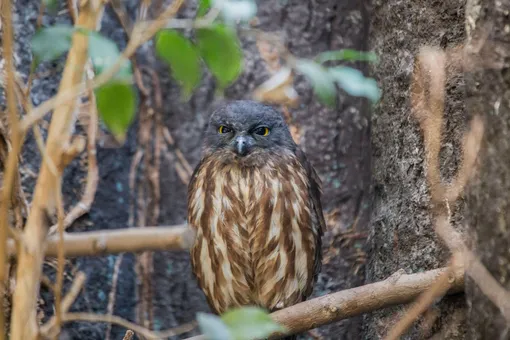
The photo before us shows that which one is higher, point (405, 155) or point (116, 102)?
point (116, 102)

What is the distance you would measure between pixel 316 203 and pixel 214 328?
8.56ft

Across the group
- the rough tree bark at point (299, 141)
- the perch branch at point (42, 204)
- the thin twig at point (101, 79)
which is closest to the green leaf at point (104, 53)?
the thin twig at point (101, 79)

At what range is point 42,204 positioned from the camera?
5.43ft

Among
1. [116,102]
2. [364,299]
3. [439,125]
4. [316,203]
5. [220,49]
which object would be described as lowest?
[364,299]

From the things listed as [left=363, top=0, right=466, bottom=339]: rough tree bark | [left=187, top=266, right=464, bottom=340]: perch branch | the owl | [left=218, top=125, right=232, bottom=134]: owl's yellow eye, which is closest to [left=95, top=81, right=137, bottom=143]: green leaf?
[left=187, top=266, right=464, bottom=340]: perch branch

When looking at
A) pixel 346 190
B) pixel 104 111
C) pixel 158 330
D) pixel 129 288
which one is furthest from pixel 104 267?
pixel 104 111

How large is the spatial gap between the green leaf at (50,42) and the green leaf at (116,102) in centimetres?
16

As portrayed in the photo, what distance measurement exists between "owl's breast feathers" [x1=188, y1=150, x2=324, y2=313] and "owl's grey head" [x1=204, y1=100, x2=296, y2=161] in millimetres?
84

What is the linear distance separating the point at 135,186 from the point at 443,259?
6.43 ft

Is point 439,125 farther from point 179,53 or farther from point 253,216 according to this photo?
point 179,53

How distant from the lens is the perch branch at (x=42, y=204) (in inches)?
62.5

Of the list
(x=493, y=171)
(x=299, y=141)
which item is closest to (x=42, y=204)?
(x=493, y=171)

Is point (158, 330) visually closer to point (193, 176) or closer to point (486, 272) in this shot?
point (193, 176)

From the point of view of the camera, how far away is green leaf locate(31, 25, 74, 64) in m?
1.43
